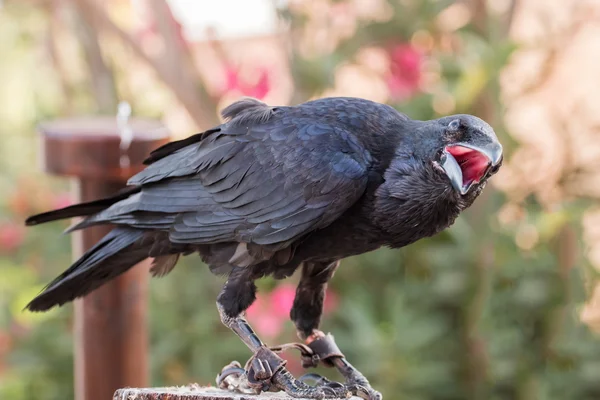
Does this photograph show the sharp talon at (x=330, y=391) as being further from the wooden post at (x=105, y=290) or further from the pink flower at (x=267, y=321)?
the pink flower at (x=267, y=321)

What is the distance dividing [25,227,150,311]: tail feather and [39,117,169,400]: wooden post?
0.34 m

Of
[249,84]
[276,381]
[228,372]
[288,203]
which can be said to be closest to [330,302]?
[249,84]

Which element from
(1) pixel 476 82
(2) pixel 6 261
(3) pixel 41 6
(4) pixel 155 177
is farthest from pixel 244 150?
(3) pixel 41 6

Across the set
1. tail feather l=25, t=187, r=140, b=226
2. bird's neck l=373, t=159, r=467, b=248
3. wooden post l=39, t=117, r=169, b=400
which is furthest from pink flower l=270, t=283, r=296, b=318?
bird's neck l=373, t=159, r=467, b=248

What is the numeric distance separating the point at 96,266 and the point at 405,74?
2.03 metres

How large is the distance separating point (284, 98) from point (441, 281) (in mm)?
1355

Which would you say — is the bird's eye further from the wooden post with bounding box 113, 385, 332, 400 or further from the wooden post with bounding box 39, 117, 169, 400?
the wooden post with bounding box 39, 117, 169, 400

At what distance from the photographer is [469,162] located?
5.78 feet

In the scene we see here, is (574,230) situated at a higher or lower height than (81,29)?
lower

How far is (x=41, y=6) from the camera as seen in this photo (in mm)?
5133

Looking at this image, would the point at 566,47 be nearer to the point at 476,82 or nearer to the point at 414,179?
the point at 476,82

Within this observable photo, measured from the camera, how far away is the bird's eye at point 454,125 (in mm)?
1792

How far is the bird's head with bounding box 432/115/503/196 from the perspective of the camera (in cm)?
170

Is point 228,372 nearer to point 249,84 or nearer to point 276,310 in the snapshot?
point 276,310
